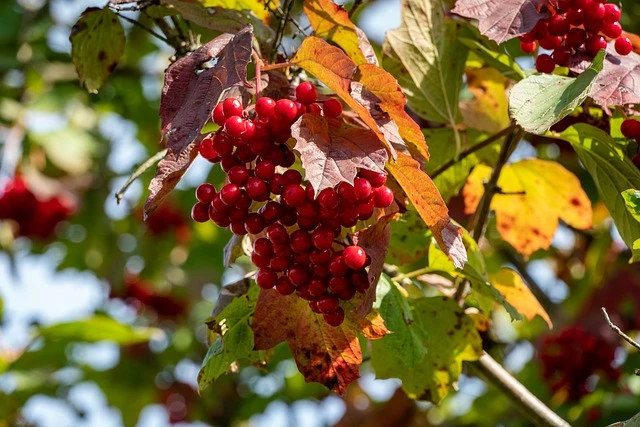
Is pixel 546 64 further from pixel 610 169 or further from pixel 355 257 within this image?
pixel 355 257

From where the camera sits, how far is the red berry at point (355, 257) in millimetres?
1202

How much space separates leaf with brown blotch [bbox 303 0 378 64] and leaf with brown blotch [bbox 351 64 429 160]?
15 centimetres

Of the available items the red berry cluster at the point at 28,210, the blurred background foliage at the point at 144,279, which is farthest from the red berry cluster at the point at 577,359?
the red berry cluster at the point at 28,210

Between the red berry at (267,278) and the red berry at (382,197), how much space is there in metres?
0.22

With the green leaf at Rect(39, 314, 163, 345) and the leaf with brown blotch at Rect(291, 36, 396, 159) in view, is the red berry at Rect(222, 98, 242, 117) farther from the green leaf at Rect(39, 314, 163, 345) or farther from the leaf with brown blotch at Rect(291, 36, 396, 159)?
the green leaf at Rect(39, 314, 163, 345)

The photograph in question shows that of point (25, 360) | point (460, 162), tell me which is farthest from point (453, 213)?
point (25, 360)

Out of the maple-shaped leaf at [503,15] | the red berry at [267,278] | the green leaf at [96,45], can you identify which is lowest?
the red berry at [267,278]

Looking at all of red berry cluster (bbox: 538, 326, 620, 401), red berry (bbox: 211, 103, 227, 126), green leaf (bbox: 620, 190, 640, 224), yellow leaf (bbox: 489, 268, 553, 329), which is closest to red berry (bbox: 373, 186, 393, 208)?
red berry (bbox: 211, 103, 227, 126)

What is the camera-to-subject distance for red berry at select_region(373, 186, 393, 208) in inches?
48.0

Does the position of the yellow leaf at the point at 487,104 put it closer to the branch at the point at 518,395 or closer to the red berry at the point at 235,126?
the branch at the point at 518,395

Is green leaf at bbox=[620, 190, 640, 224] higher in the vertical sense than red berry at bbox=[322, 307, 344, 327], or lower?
higher

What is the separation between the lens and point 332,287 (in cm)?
125

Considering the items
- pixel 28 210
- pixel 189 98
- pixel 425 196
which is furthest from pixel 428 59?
pixel 28 210

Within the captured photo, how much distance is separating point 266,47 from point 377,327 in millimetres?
539
